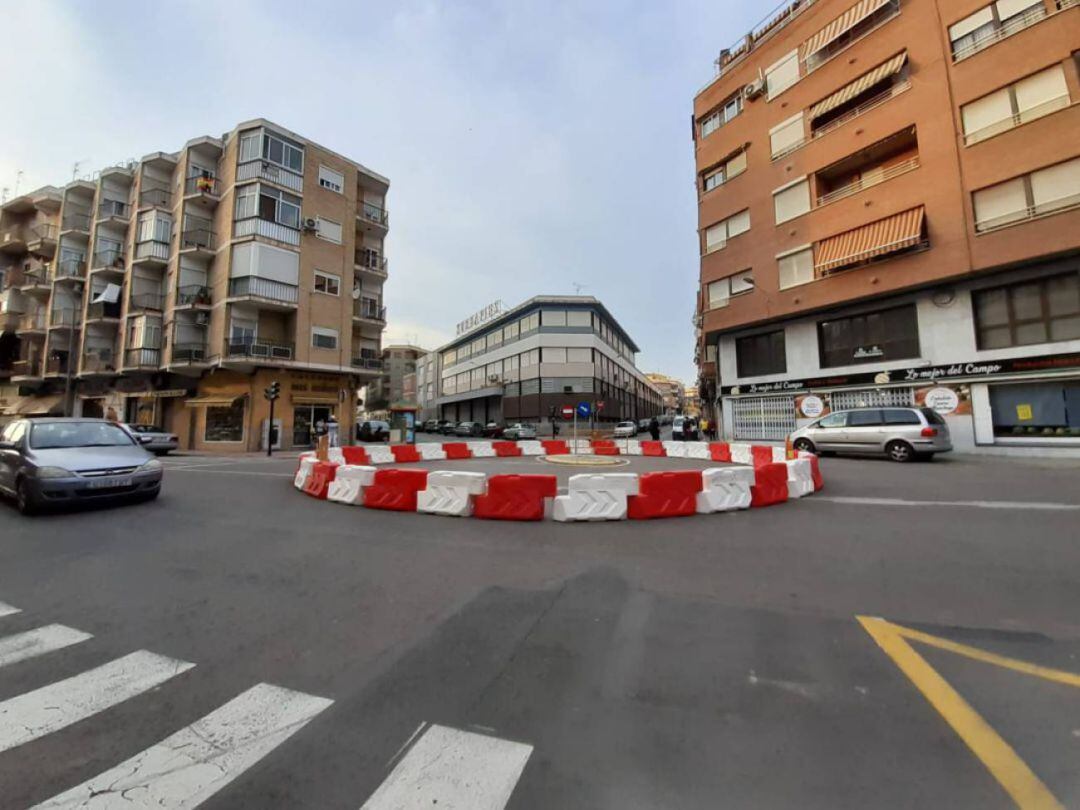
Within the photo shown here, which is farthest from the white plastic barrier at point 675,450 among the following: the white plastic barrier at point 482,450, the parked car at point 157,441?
the parked car at point 157,441

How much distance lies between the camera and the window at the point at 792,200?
19156mm

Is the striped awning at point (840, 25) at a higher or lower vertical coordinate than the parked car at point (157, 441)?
higher

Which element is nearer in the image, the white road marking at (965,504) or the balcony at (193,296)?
the white road marking at (965,504)

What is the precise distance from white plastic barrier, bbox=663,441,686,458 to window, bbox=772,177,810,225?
11377 mm

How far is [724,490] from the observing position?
22.8 feet

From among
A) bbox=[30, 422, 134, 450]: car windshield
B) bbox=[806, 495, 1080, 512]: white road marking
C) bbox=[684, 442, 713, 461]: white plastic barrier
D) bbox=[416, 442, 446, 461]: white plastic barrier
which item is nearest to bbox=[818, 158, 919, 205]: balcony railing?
bbox=[684, 442, 713, 461]: white plastic barrier

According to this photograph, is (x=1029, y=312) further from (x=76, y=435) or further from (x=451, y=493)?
(x=76, y=435)

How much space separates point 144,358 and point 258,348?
28.2 feet

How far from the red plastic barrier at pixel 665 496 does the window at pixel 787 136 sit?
2017 cm

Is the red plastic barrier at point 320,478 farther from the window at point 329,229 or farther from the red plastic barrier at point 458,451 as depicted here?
the window at point 329,229

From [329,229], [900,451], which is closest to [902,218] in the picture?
[900,451]

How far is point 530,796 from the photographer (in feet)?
5.61

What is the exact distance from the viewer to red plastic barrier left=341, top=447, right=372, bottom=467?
14.6 metres

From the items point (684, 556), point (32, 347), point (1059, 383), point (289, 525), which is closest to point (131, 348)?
point (32, 347)
